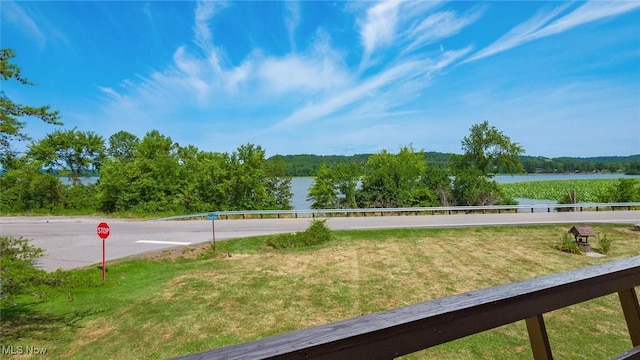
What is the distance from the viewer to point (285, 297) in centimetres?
693

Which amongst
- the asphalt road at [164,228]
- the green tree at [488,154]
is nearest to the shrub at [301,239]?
the asphalt road at [164,228]

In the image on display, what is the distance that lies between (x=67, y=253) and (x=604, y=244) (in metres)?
16.1

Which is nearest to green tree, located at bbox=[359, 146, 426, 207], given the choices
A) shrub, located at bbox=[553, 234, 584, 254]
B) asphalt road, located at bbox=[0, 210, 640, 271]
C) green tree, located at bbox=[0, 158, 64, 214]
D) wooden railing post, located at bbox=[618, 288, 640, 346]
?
asphalt road, located at bbox=[0, 210, 640, 271]

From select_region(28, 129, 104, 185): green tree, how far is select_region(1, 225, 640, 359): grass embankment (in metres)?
18.2

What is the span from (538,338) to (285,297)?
615cm

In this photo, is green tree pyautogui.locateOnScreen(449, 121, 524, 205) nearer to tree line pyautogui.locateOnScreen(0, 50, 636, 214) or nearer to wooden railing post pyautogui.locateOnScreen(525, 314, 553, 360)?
tree line pyautogui.locateOnScreen(0, 50, 636, 214)

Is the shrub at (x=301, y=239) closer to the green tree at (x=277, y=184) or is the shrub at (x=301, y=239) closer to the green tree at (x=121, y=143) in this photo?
the green tree at (x=277, y=184)

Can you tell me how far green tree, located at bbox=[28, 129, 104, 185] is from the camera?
22.6 meters

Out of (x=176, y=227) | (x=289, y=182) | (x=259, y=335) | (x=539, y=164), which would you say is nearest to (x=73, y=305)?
(x=259, y=335)

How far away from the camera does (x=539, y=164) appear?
34.4 m

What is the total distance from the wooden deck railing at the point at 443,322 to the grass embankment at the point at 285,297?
11.9 ft

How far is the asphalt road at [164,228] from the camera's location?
11188 mm

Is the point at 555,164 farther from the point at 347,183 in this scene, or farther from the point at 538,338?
the point at 538,338

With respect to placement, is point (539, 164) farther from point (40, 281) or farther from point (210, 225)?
point (40, 281)
